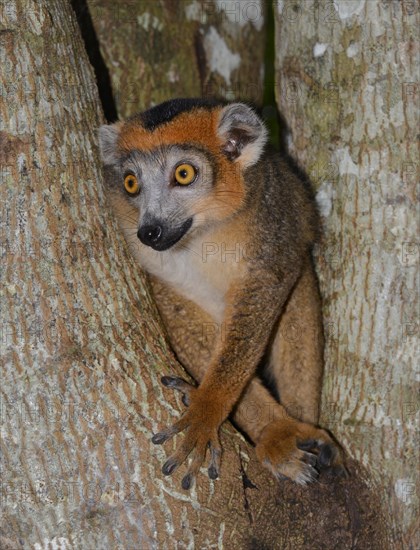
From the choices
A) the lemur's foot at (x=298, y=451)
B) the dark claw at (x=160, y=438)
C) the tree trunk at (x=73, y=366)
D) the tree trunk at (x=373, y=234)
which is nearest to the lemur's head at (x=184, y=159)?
the tree trunk at (x=73, y=366)

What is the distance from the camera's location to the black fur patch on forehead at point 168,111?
16.2ft

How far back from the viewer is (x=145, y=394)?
13.6 feet

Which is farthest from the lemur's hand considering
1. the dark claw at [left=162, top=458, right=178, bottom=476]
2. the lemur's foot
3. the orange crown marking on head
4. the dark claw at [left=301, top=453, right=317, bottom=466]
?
the orange crown marking on head

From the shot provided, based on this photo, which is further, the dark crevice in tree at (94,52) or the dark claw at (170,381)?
the dark crevice in tree at (94,52)

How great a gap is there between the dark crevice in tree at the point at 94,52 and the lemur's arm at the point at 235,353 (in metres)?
2.37

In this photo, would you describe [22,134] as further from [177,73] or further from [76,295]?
[177,73]

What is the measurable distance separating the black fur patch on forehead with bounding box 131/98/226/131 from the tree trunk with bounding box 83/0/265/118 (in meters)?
1.39

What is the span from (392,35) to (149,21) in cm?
259

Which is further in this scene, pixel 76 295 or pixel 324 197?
pixel 324 197

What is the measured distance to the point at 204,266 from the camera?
5199 mm

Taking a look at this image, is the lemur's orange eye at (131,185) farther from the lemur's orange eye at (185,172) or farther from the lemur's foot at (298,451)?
the lemur's foot at (298,451)

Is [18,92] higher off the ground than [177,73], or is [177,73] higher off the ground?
[18,92]

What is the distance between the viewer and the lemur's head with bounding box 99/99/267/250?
4.90 meters

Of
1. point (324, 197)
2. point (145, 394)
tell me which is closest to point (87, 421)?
point (145, 394)
